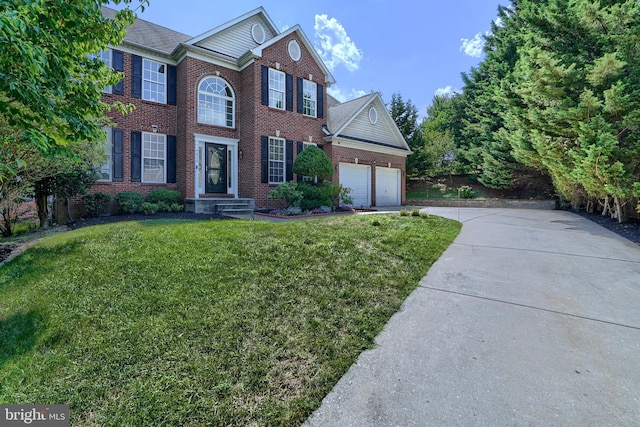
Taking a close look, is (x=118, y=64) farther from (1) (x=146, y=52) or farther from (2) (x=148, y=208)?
(2) (x=148, y=208)

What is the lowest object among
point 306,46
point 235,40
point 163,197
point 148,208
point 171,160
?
point 148,208

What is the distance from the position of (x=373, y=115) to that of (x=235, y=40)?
736 cm

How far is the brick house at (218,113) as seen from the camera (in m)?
10.5

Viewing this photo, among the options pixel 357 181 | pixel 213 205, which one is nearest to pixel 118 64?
pixel 213 205

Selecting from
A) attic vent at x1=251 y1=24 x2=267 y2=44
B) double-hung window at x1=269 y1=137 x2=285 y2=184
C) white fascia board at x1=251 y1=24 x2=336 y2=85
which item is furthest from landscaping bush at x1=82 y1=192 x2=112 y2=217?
attic vent at x1=251 y1=24 x2=267 y2=44

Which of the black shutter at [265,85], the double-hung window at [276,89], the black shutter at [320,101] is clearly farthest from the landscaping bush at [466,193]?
the black shutter at [265,85]

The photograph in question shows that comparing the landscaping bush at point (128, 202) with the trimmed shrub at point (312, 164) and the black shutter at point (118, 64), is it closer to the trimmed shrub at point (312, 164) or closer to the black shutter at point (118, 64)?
the black shutter at point (118, 64)

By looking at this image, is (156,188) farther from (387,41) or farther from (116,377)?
(387,41)

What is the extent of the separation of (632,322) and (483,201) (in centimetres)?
1403

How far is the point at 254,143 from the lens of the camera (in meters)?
11.5

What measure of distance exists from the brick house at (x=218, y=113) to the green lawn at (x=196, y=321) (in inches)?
240

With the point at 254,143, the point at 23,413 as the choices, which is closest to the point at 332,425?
the point at 23,413

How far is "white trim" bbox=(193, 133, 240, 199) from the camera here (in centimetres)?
1108

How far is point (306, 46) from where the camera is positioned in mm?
13141
